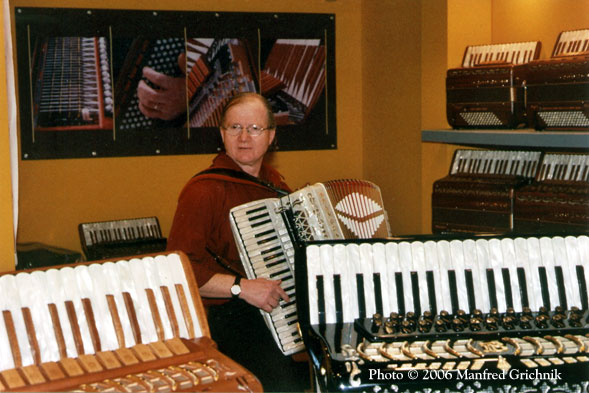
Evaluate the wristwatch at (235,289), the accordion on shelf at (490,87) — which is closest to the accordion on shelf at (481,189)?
the accordion on shelf at (490,87)

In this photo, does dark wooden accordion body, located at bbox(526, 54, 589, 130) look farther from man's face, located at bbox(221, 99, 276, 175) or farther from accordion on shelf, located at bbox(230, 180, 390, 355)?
man's face, located at bbox(221, 99, 276, 175)

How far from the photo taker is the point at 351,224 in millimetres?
3477

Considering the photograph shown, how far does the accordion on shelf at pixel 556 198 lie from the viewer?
430 centimetres

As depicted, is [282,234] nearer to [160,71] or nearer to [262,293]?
[262,293]

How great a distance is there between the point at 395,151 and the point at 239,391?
4390 millimetres

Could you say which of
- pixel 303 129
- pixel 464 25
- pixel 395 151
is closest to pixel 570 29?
pixel 464 25

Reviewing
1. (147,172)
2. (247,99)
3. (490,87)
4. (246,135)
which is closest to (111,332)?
(246,135)

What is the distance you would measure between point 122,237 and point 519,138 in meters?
2.91

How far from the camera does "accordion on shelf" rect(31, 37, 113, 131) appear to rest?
5.77 metres

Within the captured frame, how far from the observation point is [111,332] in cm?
223

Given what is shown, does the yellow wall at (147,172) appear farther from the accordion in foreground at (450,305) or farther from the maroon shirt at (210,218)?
the accordion in foreground at (450,305)

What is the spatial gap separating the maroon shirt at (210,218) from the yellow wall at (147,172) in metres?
2.83

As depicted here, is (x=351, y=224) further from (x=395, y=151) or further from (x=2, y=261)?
(x=395, y=151)

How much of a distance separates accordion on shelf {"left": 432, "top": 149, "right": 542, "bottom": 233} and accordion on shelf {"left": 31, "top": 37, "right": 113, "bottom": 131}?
8.71 feet
